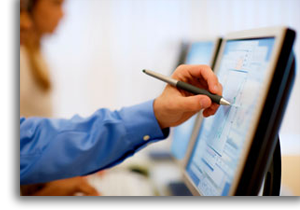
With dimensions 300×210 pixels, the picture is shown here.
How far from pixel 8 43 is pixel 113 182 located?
48 centimetres

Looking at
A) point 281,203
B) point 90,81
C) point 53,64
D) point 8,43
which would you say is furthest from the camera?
point 90,81

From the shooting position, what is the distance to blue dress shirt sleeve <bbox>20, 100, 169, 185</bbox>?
58 centimetres

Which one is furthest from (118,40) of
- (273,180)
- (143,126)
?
(273,180)

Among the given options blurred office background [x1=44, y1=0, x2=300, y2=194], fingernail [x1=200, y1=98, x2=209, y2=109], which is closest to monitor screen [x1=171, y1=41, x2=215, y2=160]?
fingernail [x1=200, y1=98, x2=209, y2=109]

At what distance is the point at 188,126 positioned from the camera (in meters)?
0.73

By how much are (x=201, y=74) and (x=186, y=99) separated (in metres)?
0.06

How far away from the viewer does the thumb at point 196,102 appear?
42cm

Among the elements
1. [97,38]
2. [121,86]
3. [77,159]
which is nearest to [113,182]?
[77,159]

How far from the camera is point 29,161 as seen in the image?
0.58m

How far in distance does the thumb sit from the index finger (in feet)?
0.07

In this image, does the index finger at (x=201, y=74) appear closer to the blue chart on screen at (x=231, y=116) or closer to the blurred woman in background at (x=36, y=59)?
the blue chart on screen at (x=231, y=116)

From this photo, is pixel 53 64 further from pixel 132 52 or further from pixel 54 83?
pixel 132 52

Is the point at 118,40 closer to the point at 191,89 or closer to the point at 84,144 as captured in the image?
the point at 84,144

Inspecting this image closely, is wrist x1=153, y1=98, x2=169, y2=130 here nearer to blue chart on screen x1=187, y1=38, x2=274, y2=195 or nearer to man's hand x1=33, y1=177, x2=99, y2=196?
blue chart on screen x1=187, y1=38, x2=274, y2=195
